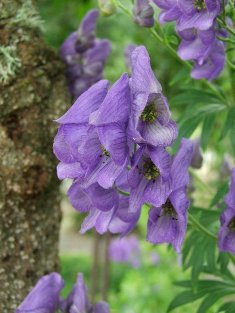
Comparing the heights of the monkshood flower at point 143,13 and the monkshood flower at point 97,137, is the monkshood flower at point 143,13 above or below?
above

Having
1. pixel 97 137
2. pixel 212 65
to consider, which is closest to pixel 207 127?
pixel 212 65

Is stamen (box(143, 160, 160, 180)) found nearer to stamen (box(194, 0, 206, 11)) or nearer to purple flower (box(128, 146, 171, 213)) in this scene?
purple flower (box(128, 146, 171, 213))

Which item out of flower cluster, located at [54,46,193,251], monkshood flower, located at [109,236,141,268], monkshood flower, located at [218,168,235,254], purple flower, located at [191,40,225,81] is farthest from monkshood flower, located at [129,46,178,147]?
monkshood flower, located at [109,236,141,268]

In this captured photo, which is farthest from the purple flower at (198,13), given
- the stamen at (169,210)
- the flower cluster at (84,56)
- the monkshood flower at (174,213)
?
the flower cluster at (84,56)

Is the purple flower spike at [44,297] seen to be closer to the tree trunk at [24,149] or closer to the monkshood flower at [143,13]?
the tree trunk at [24,149]

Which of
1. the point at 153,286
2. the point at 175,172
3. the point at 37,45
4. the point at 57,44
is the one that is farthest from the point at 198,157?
the point at 57,44

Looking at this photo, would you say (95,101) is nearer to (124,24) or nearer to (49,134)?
(49,134)
